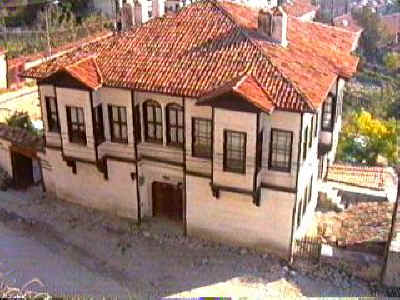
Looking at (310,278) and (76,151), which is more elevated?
(76,151)

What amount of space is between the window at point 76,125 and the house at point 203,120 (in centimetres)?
5

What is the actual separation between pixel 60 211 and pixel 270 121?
453 inches

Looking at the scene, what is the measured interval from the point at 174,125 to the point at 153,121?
1.01 m

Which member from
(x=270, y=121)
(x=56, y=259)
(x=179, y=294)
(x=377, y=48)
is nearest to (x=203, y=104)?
(x=270, y=121)

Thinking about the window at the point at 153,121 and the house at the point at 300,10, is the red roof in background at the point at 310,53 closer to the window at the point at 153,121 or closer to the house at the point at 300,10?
the window at the point at 153,121

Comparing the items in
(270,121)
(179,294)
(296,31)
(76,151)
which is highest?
(296,31)

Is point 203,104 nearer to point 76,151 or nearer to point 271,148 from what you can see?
point 271,148

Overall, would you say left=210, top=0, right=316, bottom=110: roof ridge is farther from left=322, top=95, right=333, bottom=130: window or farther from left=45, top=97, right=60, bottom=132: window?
left=45, top=97, right=60, bottom=132: window

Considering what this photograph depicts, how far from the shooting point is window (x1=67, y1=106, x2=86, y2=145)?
2369 centimetres

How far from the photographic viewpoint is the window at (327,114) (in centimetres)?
2461

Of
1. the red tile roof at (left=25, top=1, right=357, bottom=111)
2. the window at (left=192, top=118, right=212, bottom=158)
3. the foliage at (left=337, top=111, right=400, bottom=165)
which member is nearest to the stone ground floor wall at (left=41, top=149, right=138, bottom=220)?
the window at (left=192, top=118, right=212, bottom=158)

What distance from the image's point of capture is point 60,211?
2617cm

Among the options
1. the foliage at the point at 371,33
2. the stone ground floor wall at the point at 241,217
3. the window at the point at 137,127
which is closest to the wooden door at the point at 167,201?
the stone ground floor wall at the point at 241,217

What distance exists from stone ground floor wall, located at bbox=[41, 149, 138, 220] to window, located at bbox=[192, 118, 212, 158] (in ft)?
11.3
